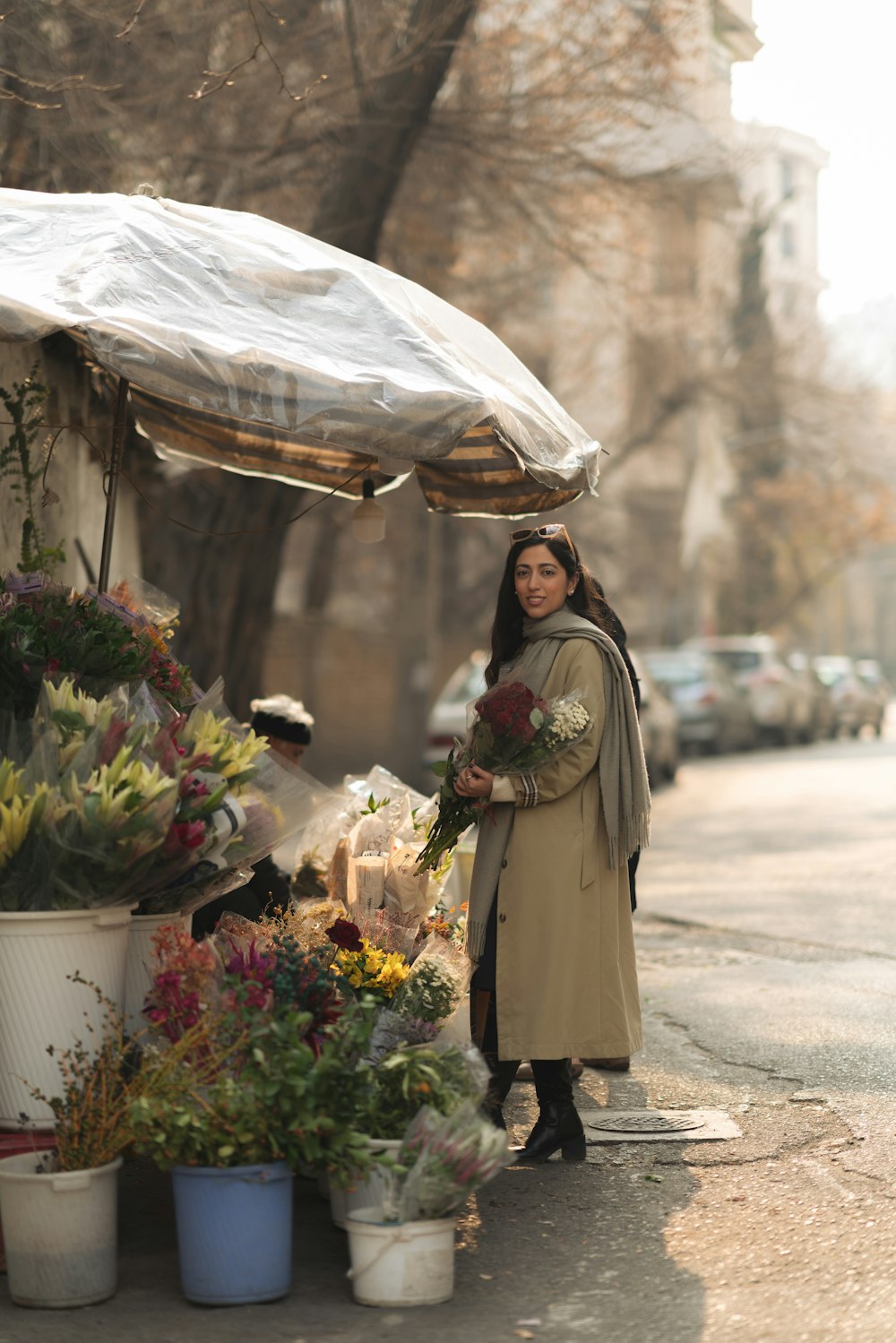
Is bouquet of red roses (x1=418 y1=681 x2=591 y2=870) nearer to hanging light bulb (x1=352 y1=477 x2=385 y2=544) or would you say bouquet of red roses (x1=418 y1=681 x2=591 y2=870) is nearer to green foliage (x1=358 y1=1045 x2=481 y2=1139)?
Result: green foliage (x1=358 y1=1045 x2=481 y2=1139)

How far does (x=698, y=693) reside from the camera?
27.9m

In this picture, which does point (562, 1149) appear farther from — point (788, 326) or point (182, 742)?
point (788, 326)

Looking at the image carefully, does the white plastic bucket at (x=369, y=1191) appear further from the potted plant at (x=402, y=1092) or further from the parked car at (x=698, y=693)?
the parked car at (x=698, y=693)

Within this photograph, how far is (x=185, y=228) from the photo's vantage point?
18.3 feet

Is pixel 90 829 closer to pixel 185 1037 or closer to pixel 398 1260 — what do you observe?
pixel 185 1037

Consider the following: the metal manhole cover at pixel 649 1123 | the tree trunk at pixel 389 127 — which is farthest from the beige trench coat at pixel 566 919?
the tree trunk at pixel 389 127

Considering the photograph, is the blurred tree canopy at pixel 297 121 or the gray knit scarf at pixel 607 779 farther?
the blurred tree canopy at pixel 297 121

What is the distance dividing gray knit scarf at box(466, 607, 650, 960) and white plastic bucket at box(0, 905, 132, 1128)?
1.42 m

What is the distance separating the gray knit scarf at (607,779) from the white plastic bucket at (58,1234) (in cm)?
169

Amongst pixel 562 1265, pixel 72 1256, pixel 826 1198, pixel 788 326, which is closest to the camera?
pixel 72 1256

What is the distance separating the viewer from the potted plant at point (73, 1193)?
4.25 meters

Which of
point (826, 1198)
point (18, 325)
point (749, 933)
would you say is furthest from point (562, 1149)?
point (749, 933)

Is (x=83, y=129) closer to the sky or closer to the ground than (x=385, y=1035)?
closer to the sky

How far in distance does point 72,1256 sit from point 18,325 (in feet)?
8.37
